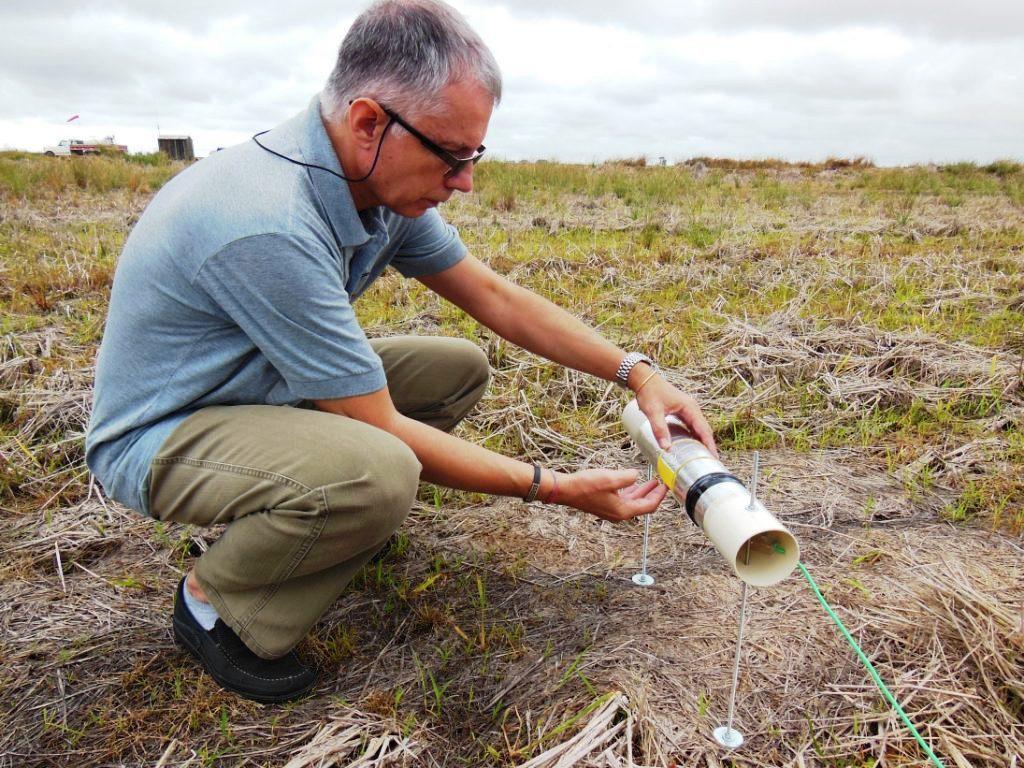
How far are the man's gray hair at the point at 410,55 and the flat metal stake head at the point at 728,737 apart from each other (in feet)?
5.26

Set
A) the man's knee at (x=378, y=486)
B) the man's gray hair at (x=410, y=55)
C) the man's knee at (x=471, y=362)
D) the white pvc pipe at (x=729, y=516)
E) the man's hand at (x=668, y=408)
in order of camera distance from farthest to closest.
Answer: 1. the man's knee at (x=471, y=362)
2. the man's hand at (x=668, y=408)
3. the man's knee at (x=378, y=486)
4. the man's gray hair at (x=410, y=55)
5. the white pvc pipe at (x=729, y=516)

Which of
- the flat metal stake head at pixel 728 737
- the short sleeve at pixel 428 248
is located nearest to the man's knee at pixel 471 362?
the short sleeve at pixel 428 248

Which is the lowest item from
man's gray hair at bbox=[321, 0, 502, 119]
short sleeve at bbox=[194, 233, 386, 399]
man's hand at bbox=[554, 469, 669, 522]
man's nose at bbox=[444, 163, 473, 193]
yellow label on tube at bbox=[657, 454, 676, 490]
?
man's hand at bbox=[554, 469, 669, 522]

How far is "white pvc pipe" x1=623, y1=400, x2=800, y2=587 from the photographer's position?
1.48m

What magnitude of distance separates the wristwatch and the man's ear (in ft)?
3.37

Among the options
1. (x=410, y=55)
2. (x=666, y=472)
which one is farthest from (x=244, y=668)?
(x=410, y=55)

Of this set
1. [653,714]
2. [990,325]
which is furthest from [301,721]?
[990,325]

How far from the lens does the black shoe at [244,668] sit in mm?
1833

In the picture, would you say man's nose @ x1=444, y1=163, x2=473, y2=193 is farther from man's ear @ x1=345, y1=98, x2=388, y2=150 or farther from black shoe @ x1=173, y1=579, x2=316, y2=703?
black shoe @ x1=173, y1=579, x2=316, y2=703

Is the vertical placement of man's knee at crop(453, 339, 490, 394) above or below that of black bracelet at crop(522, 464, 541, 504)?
above

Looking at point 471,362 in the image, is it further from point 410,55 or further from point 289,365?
point 410,55

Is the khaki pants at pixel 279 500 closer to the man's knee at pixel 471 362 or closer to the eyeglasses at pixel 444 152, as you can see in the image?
the eyeglasses at pixel 444 152

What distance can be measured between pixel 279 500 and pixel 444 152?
0.92 meters

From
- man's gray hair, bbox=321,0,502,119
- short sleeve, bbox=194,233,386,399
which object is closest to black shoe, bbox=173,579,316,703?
short sleeve, bbox=194,233,386,399
